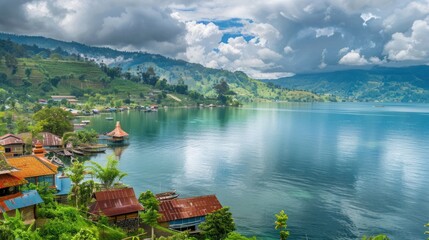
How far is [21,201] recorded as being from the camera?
3609 centimetres

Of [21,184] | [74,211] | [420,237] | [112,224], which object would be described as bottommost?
[420,237]

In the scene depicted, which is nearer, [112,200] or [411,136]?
[112,200]

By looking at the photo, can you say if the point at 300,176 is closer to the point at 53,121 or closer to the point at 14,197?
the point at 14,197

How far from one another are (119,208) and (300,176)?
50.1 metres

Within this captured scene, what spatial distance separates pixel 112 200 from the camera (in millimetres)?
48375

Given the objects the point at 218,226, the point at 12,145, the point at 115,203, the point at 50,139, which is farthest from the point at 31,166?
the point at 50,139

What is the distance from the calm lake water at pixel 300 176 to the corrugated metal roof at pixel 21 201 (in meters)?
30.4

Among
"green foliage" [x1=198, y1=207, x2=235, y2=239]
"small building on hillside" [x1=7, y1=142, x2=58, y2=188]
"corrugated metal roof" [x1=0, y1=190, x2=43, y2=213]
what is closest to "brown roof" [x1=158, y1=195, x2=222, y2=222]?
"green foliage" [x1=198, y1=207, x2=235, y2=239]

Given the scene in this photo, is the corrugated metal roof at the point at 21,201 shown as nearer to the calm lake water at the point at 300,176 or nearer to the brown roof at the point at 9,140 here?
the calm lake water at the point at 300,176

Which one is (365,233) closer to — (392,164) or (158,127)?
(392,164)

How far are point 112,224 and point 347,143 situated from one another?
108m

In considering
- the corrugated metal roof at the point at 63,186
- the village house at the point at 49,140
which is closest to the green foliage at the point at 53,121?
the village house at the point at 49,140

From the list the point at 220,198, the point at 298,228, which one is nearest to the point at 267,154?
the point at 220,198

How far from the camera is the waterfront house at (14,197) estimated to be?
34.9 metres
